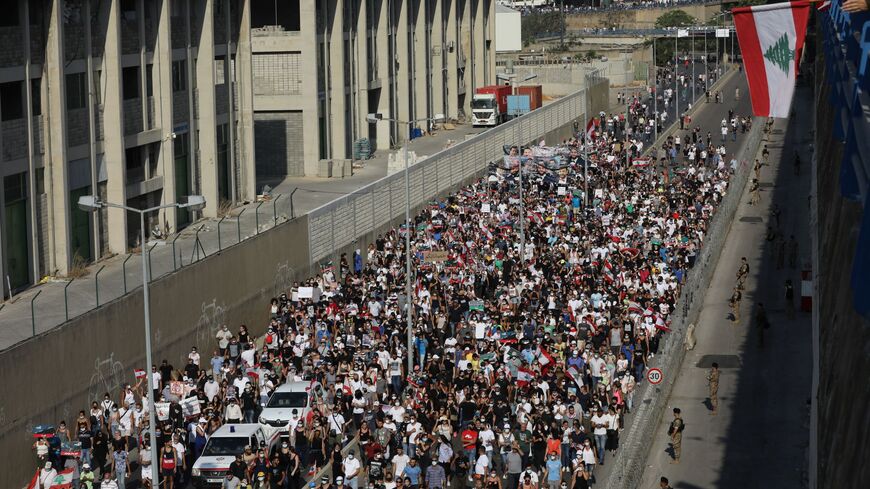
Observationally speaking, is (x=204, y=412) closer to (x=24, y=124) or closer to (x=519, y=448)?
(x=519, y=448)

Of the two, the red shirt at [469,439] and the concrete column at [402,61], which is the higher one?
the concrete column at [402,61]

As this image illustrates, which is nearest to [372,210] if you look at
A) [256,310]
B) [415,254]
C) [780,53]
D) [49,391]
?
[415,254]

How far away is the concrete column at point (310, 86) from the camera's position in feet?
208

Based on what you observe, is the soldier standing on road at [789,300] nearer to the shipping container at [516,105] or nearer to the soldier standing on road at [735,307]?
the soldier standing on road at [735,307]

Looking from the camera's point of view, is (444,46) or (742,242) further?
(444,46)

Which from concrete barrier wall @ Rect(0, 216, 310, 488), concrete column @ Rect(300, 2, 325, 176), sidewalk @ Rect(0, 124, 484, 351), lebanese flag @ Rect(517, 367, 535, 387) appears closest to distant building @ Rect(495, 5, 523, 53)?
concrete column @ Rect(300, 2, 325, 176)

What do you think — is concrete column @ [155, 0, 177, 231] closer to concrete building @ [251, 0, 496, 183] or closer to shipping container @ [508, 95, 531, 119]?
concrete building @ [251, 0, 496, 183]

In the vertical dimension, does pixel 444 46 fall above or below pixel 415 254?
above

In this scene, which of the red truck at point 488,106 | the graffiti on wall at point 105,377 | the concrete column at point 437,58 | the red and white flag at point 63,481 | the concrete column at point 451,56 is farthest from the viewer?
the concrete column at point 451,56

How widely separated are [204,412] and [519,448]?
6590 millimetres

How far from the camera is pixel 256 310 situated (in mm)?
44969

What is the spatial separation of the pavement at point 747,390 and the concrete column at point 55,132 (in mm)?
16689

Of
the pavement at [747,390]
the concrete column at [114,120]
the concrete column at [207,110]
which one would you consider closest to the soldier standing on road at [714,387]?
the pavement at [747,390]

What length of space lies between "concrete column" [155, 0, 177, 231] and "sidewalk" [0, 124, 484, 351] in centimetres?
141
